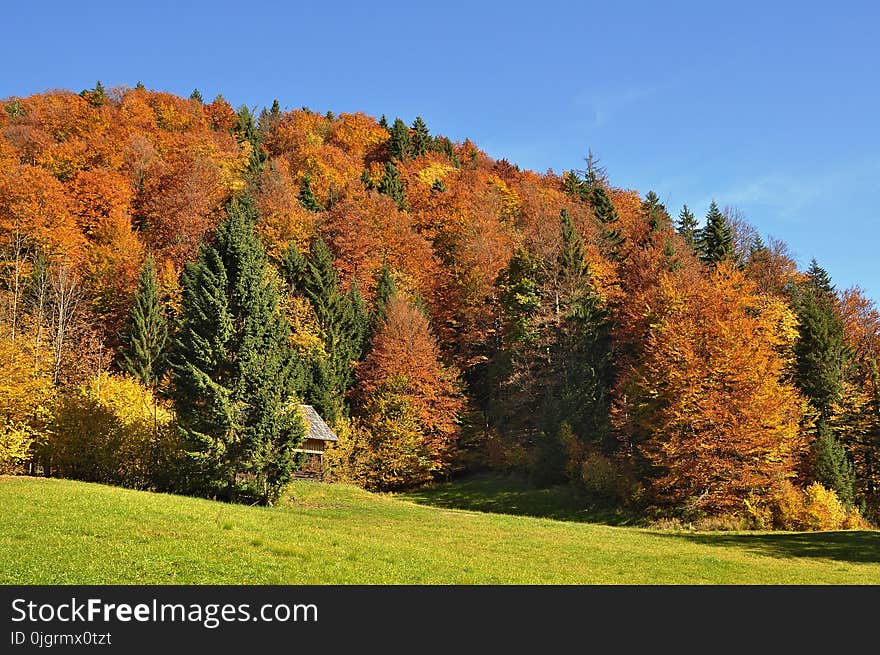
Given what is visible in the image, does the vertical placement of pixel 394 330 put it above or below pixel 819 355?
above

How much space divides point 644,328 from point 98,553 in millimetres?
44492

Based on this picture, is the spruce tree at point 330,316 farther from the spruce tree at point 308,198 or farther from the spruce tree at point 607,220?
the spruce tree at point 607,220

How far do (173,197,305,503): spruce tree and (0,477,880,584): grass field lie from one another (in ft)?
10.1

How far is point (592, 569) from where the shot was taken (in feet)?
59.1

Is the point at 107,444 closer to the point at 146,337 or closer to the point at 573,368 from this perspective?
the point at 146,337

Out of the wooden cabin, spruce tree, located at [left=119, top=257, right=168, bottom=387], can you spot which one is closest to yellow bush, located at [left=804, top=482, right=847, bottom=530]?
the wooden cabin

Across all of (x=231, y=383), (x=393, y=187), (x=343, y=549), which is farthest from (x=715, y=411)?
(x=393, y=187)

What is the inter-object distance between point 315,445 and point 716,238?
40943mm

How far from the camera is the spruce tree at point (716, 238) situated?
204ft

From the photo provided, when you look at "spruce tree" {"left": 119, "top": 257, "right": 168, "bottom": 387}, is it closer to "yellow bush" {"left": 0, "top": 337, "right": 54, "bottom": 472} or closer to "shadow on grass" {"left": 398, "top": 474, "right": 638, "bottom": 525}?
"yellow bush" {"left": 0, "top": 337, "right": 54, "bottom": 472}

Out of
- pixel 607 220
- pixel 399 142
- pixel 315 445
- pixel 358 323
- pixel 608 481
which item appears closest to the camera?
pixel 608 481

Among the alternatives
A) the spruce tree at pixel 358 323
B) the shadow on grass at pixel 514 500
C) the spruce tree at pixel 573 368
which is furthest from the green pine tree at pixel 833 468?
the spruce tree at pixel 358 323

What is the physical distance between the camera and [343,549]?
17594 millimetres
